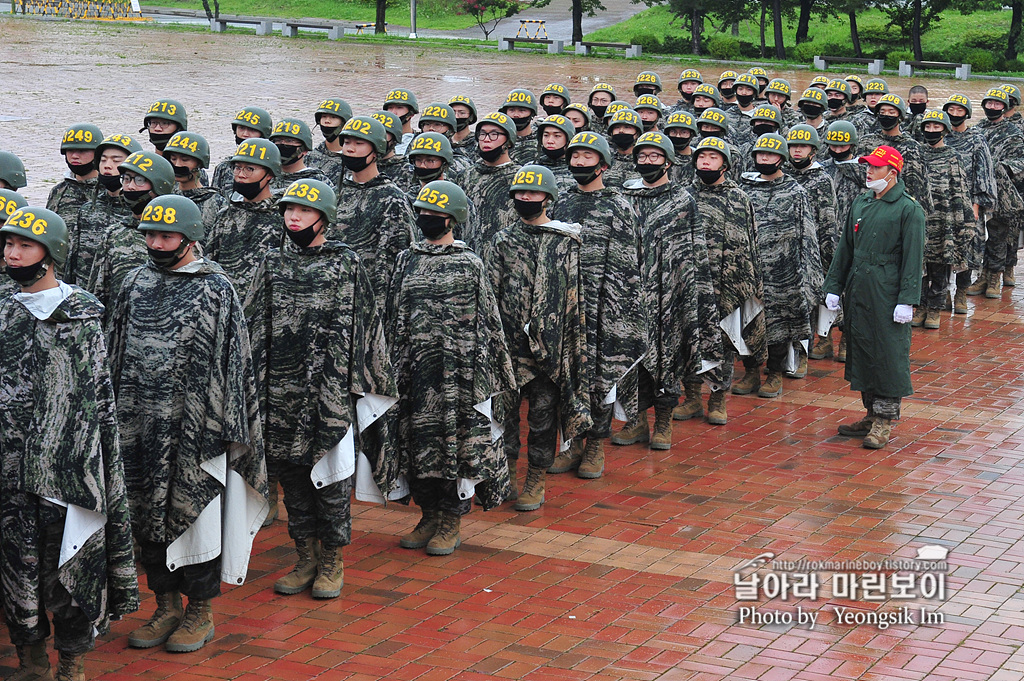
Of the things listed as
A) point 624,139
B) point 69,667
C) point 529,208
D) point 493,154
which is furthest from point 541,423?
point 69,667

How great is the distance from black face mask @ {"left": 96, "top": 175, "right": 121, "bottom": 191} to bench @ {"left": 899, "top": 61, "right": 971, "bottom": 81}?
116ft

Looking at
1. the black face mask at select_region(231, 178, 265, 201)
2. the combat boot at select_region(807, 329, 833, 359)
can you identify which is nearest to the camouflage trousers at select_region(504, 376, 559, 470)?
the black face mask at select_region(231, 178, 265, 201)

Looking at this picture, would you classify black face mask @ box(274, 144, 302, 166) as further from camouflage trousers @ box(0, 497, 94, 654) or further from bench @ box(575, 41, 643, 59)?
bench @ box(575, 41, 643, 59)

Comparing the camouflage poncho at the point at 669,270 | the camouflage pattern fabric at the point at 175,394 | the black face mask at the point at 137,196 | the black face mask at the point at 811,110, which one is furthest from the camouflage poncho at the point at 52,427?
the black face mask at the point at 811,110

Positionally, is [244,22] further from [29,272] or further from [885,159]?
[29,272]

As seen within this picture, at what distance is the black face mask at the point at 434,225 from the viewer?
767 centimetres

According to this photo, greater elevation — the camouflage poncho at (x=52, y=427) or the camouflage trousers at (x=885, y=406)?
the camouflage poncho at (x=52, y=427)

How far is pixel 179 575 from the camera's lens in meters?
6.67

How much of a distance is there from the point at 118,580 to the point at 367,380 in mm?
1815

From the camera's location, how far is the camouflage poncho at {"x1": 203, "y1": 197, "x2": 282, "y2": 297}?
8.41m

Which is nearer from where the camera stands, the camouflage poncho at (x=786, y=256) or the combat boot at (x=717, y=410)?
the combat boot at (x=717, y=410)

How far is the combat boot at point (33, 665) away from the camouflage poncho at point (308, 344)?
5.08ft

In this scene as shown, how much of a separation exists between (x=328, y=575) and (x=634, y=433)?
3.72 m

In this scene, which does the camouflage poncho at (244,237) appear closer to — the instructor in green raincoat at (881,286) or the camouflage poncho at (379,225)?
the camouflage poncho at (379,225)
